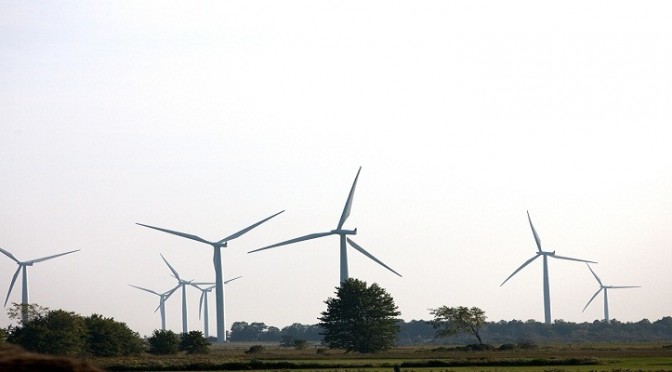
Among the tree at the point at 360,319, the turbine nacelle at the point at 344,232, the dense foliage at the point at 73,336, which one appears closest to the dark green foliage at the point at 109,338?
the dense foliage at the point at 73,336

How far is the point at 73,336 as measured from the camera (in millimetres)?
143375

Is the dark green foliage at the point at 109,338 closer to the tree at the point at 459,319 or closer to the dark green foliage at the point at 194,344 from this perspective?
the dark green foliage at the point at 194,344

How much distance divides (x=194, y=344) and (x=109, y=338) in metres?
11.8

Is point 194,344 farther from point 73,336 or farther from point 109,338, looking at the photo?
point 73,336

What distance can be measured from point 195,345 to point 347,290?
71.9ft

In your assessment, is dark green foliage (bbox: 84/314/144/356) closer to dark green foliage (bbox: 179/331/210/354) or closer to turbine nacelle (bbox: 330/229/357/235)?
dark green foliage (bbox: 179/331/210/354)

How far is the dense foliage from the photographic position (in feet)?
465

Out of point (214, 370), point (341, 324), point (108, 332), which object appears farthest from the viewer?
point (341, 324)

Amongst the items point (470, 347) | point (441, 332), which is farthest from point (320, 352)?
point (441, 332)

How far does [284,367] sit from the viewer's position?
343 feet

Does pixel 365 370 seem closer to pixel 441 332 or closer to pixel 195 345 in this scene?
pixel 195 345

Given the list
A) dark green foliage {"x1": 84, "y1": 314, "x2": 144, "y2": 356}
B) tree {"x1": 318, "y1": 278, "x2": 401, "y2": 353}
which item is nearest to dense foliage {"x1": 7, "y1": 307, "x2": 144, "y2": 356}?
dark green foliage {"x1": 84, "y1": 314, "x2": 144, "y2": 356}

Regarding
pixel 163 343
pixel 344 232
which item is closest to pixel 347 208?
pixel 344 232

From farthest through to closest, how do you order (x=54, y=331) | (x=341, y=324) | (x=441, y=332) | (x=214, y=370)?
(x=441, y=332), (x=341, y=324), (x=54, y=331), (x=214, y=370)
